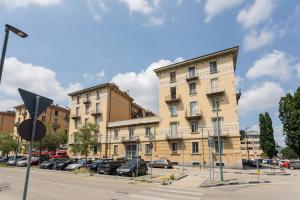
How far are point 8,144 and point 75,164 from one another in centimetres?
2498

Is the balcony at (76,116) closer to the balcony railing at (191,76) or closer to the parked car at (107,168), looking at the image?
the balcony railing at (191,76)

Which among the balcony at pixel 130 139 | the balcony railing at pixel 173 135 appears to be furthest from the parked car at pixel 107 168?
the balcony at pixel 130 139

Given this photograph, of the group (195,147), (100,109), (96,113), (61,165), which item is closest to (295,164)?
(195,147)

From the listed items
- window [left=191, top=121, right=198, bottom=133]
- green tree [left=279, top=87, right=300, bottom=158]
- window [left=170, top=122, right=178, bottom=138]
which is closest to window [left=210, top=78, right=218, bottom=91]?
window [left=191, top=121, right=198, bottom=133]

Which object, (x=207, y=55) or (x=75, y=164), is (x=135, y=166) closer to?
(x=75, y=164)

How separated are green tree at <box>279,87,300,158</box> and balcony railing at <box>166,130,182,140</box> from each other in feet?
54.1

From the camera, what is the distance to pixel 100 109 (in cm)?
4781

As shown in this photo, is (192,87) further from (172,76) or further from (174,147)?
(174,147)

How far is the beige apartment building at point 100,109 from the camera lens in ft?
151

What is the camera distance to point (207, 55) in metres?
38.0

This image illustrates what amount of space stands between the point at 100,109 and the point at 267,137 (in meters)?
34.0

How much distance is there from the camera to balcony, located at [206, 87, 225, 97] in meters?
35.9

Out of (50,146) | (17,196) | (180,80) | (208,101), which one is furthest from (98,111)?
(17,196)

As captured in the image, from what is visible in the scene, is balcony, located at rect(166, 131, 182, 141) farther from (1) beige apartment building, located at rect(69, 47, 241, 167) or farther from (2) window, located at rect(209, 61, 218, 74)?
(2) window, located at rect(209, 61, 218, 74)
